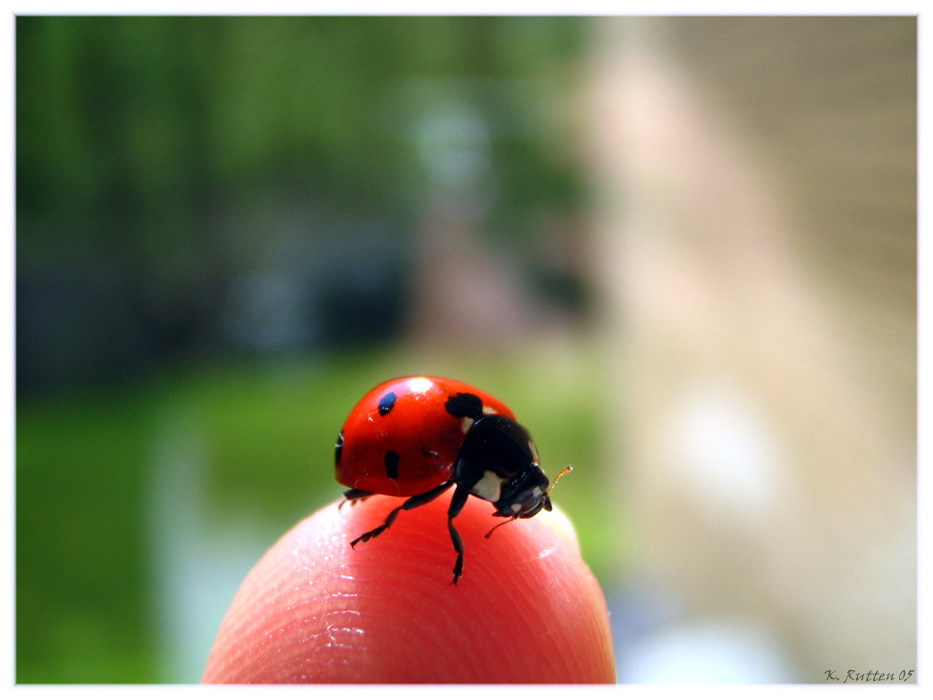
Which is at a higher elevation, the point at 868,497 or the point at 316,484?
the point at 868,497

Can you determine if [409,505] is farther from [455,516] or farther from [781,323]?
[781,323]

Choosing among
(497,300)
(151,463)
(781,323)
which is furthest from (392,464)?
(497,300)

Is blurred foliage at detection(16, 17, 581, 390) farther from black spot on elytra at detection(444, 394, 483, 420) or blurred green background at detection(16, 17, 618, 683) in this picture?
black spot on elytra at detection(444, 394, 483, 420)

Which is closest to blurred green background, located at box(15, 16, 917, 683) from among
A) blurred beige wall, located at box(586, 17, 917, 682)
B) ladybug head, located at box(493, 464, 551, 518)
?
blurred beige wall, located at box(586, 17, 917, 682)

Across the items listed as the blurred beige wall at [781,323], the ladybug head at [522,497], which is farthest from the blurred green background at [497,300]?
the ladybug head at [522,497]
